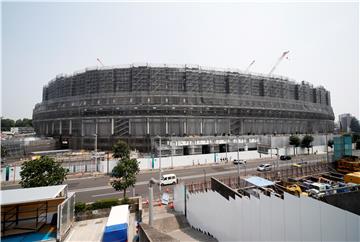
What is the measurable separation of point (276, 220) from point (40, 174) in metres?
18.4

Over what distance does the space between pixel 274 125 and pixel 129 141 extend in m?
49.5

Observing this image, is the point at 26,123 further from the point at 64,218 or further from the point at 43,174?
the point at 64,218

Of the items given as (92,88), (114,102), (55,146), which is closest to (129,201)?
(114,102)

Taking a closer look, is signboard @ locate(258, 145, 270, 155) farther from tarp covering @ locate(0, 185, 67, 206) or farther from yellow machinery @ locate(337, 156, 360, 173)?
tarp covering @ locate(0, 185, 67, 206)

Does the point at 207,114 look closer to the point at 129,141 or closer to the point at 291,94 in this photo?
the point at 129,141

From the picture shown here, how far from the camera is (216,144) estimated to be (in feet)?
155

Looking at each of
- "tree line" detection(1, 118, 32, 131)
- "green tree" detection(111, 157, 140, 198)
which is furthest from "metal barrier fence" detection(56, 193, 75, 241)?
"tree line" detection(1, 118, 32, 131)

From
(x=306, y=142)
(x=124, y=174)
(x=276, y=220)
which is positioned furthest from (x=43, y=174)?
(x=306, y=142)

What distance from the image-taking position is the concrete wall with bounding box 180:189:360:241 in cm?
651

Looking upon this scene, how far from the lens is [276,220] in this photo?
852 centimetres

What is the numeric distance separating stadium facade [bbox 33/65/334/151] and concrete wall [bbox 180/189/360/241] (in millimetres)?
39127

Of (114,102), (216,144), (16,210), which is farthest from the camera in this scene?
(114,102)

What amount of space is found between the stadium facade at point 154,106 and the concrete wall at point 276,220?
39127 millimetres

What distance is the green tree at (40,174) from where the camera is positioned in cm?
1627
